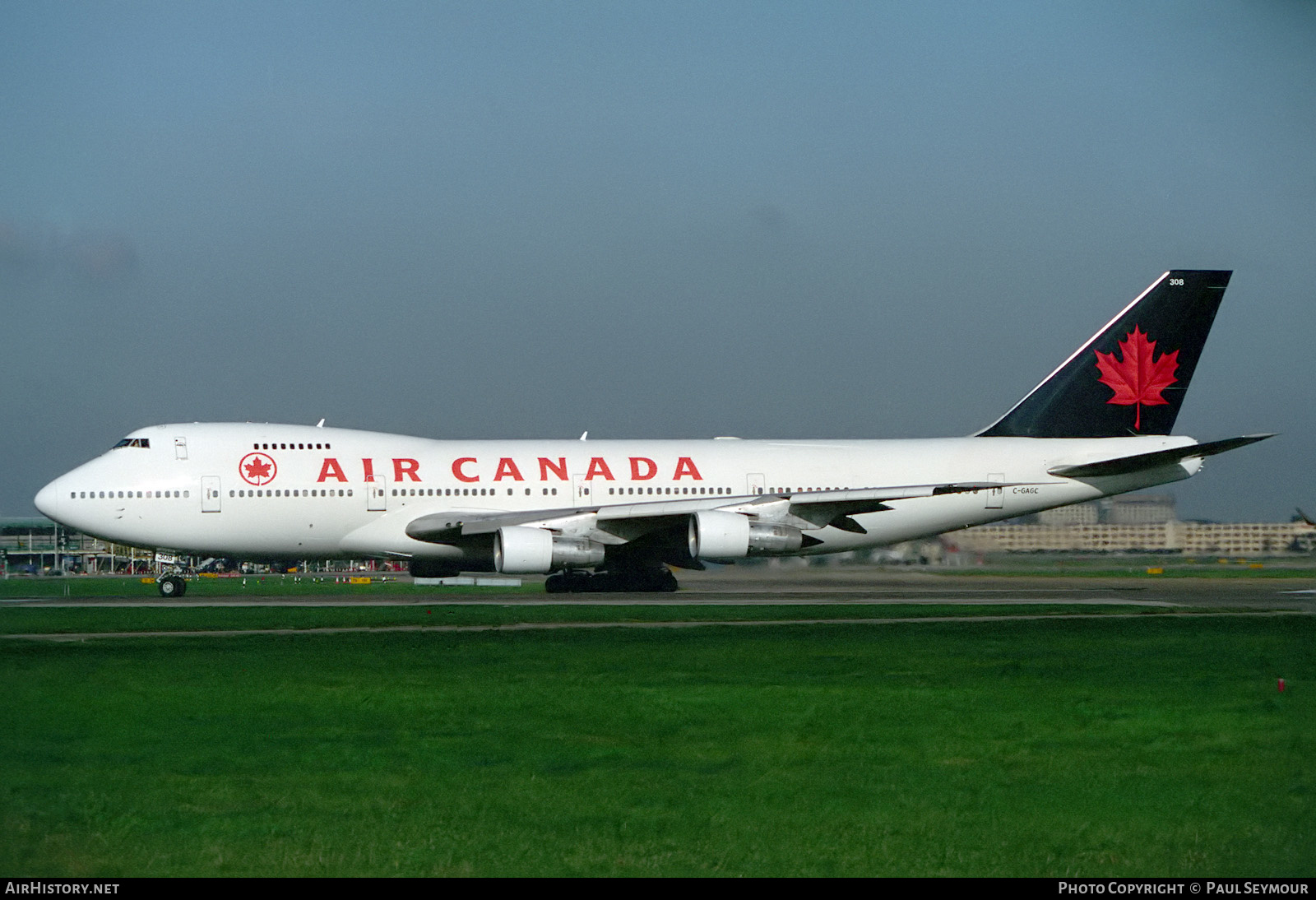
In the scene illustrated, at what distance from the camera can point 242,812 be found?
871cm

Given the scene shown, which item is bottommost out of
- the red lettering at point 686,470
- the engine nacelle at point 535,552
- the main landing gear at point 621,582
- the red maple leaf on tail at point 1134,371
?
the main landing gear at point 621,582

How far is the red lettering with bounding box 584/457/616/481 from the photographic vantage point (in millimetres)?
35625

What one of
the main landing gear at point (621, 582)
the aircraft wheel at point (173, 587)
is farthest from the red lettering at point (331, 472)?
the main landing gear at point (621, 582)

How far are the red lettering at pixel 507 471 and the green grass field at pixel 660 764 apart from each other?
17.4 metres

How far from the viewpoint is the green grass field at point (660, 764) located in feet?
25.7

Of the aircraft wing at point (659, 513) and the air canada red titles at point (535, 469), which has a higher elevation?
the air canada red titles at point (535, 469)

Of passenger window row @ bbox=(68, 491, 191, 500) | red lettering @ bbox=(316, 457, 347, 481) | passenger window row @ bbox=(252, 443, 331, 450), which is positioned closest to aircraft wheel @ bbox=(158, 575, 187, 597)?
passenger window row @ bbox=(68, 491, 191, 500)

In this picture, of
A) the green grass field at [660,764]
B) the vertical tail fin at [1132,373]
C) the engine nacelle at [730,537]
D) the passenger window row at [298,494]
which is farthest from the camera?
the vertical tail fin at [1132,373]

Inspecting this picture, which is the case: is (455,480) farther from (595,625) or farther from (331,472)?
(595,625)

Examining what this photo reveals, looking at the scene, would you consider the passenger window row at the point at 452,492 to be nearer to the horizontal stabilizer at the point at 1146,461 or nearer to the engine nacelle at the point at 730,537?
the engine nacelle at the point at 730,537

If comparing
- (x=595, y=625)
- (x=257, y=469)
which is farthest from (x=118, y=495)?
(x=595, y=625)

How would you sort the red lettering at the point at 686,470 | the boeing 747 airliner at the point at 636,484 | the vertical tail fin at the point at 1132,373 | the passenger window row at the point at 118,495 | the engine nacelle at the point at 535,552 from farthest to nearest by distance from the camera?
the vertical tail fin at the point at 1132,373 < the red lettering at the point at 686,470 < the passenger window row at the point at 118,495 < the boeing 747 airliner at the point at 636,484 < the engine nacelle at the point at 535,552

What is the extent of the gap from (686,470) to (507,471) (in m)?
4.39

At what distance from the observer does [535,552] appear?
Result: 3170 cm
